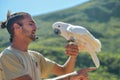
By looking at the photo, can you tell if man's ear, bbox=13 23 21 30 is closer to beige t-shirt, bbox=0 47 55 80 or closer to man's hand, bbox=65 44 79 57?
beige t-shirt, bbox=0 47 55 80

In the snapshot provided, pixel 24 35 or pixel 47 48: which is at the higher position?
pixel 24 35

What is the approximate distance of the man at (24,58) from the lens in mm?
5742

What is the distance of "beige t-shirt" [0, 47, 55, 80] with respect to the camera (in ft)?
18.8

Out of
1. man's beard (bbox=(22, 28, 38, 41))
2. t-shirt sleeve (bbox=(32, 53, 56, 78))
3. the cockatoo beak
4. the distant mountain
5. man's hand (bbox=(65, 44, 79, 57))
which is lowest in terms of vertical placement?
the distant mountain

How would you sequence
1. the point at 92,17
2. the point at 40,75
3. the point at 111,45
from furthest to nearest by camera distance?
the point at 92,17
the point at 111,45
the point at 40,75

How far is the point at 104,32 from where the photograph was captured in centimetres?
12438

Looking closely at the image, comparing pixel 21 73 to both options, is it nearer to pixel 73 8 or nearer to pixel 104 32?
pixel 104 32

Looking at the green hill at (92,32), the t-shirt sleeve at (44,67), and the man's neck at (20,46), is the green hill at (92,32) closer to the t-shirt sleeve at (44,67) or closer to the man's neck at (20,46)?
the t-shirt sleeve at (44,67)

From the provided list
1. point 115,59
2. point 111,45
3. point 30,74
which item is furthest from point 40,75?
point 111,45

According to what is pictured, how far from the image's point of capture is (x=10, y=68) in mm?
5754

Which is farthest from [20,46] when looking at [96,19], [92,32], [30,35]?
[96,19]

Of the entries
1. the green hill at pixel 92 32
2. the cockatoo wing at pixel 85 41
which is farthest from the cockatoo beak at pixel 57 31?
the green hill at pixel 92 32

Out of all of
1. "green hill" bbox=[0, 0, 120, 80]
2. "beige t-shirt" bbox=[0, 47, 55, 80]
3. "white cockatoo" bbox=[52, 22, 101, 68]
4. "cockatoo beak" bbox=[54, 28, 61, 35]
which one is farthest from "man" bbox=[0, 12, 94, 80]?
"green hill" bbox=[0, 0, 120, 80]

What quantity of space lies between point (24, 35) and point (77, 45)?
0.77 m
